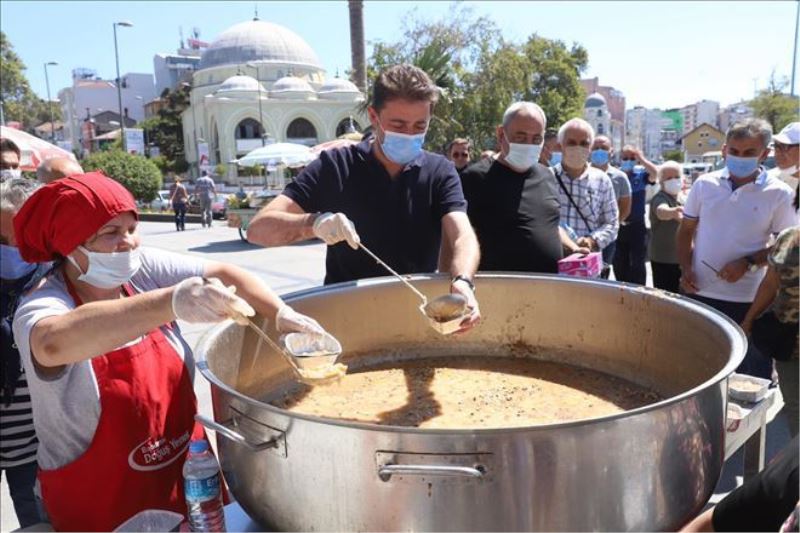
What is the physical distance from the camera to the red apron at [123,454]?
125 cm

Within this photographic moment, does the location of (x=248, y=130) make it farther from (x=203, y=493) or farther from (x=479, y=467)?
(x=479, y=467)

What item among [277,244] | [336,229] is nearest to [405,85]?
[336,229]

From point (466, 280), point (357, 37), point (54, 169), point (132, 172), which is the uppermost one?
point (357, 37)

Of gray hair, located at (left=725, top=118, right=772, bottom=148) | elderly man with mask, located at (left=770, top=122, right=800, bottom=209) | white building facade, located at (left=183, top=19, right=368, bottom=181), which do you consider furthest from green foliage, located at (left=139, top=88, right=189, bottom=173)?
gray hair, located at (left=725, top=118, right=772, bottom=148)

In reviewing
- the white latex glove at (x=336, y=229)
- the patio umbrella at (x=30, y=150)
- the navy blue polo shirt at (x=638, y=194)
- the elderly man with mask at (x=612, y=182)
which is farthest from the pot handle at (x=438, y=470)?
the patio umbrella at (x=30, y=150)

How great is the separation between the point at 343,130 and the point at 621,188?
36662 millimetres

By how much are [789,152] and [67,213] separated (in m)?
3.82

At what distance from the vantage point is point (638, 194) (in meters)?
5.08

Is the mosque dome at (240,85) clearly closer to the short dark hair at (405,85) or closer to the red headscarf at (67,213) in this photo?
the short dark hair at (405,85)

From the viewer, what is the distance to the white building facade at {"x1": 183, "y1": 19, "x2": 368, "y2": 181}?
37.9m

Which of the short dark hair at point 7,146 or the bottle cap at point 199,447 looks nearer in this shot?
the bottle cap at point 199,447

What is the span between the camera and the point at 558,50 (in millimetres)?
31828

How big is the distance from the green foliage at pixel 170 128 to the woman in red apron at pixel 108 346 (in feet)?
148

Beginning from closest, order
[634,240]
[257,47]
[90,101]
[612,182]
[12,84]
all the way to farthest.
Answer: [612,182] < [634,240] < [12,84] < [257,47] < [90,101]
